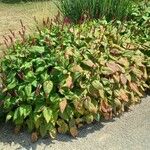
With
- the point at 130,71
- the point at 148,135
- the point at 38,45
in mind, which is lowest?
the point at 148,135

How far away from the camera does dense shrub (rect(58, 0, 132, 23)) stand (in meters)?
6.16

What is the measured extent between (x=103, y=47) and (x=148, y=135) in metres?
1.11

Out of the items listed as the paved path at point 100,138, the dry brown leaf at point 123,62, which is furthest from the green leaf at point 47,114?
the dry brown leaf at point 123,62

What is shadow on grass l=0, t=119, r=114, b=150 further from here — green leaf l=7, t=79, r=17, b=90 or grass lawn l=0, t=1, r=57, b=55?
grass lawn l=0, t=1, r=57, b=55

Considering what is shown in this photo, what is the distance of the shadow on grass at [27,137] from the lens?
4430 millimetres

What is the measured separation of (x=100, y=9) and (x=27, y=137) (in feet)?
8.27

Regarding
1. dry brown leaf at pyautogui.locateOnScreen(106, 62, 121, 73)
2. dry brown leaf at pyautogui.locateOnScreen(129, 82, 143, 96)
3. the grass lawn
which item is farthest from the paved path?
the grass lawn

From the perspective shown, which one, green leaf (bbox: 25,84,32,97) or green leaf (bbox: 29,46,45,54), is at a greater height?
green leaf (bbox: 29,46,45,54)

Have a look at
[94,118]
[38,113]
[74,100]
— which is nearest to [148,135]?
[94,118]

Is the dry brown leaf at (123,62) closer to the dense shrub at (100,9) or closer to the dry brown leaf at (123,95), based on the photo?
the dry brown leaf at (123,95)

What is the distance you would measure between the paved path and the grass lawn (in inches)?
147

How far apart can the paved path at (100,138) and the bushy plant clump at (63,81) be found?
0.32ft

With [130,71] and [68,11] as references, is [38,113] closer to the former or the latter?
[130,71]

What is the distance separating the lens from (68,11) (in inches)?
257
